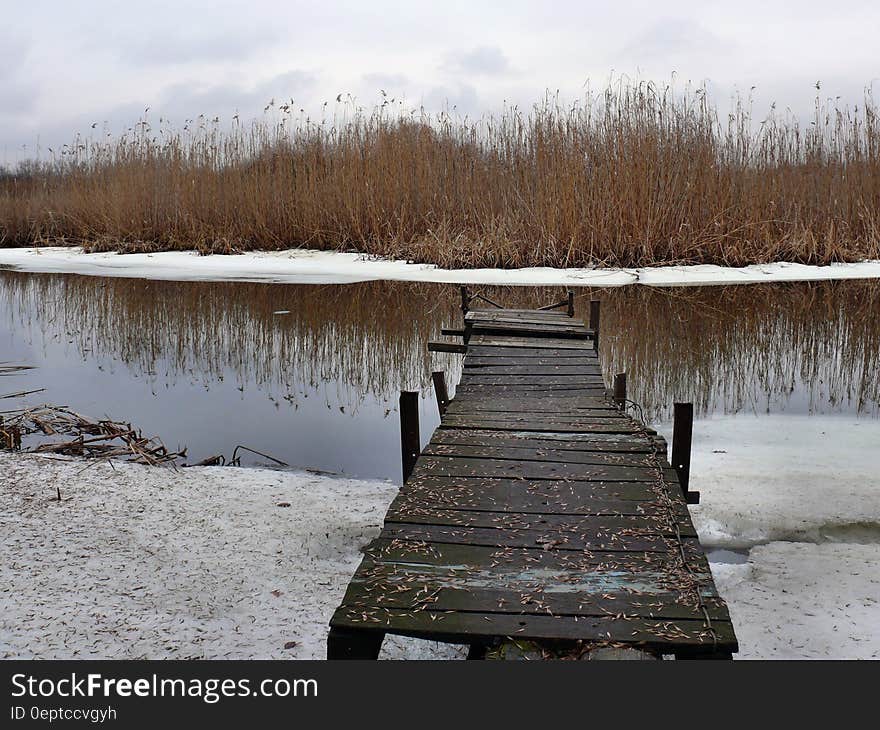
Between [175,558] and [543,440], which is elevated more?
[543,440]

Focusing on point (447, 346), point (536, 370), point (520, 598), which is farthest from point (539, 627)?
point (447, 346)

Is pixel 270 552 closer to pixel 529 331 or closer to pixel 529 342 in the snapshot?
pixel 529 342

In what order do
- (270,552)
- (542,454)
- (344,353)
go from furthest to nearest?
(344,353)
(270,552)
(542,454)

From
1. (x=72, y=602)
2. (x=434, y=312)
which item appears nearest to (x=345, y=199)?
(x=434, y=312)

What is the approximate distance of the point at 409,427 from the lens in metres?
2.62

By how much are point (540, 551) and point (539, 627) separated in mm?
269

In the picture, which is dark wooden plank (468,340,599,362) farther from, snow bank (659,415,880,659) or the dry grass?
the dry grass

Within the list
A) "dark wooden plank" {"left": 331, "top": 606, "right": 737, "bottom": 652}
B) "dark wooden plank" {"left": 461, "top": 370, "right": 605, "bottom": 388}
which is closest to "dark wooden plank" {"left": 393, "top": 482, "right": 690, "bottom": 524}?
"dark wooden plank" {"left": 331, "top": 606, "right": 737, "bottom": 652}

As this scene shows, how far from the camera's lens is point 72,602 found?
1.90m

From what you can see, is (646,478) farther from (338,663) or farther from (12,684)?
(12,684)

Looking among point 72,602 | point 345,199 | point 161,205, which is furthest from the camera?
point 161,205

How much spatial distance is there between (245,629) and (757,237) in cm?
765

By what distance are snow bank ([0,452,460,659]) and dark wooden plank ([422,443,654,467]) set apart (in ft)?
1.29

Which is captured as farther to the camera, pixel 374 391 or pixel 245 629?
pixel 374 391
